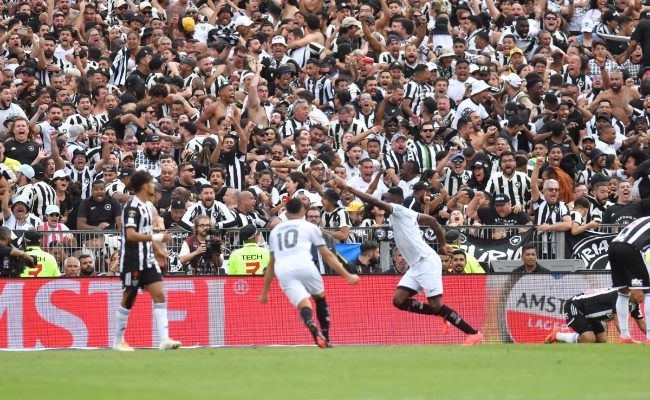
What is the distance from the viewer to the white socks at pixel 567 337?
598 inches

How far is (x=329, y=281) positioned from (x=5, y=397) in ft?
24.8

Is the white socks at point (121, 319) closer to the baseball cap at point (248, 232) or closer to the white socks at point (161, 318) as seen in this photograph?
the white socks at point (161, 318)

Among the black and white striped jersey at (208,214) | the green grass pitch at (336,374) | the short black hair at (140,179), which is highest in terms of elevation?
the short black hair at (140,179)

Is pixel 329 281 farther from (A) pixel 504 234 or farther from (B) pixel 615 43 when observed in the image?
(B) pixel 615 43

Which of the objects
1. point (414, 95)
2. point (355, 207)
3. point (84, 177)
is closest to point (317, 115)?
point (414, 95)

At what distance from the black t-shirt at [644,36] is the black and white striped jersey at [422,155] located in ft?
22.2

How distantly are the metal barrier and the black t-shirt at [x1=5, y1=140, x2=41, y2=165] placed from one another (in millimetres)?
2909

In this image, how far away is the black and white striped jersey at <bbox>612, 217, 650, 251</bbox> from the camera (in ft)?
46.4

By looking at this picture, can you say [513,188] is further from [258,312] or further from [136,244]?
[136,244]

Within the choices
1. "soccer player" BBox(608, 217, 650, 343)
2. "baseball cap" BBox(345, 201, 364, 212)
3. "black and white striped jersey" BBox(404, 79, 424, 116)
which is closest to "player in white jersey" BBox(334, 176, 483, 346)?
"soccer player" BBox(608, 217, 650, 343)

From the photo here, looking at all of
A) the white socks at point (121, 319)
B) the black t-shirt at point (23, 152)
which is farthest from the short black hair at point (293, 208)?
the black t-shirt at point (23, 152)

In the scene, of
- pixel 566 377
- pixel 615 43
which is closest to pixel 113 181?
pixel 566 377

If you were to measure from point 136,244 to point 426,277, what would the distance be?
3.80 meters

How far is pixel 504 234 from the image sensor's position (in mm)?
16891
